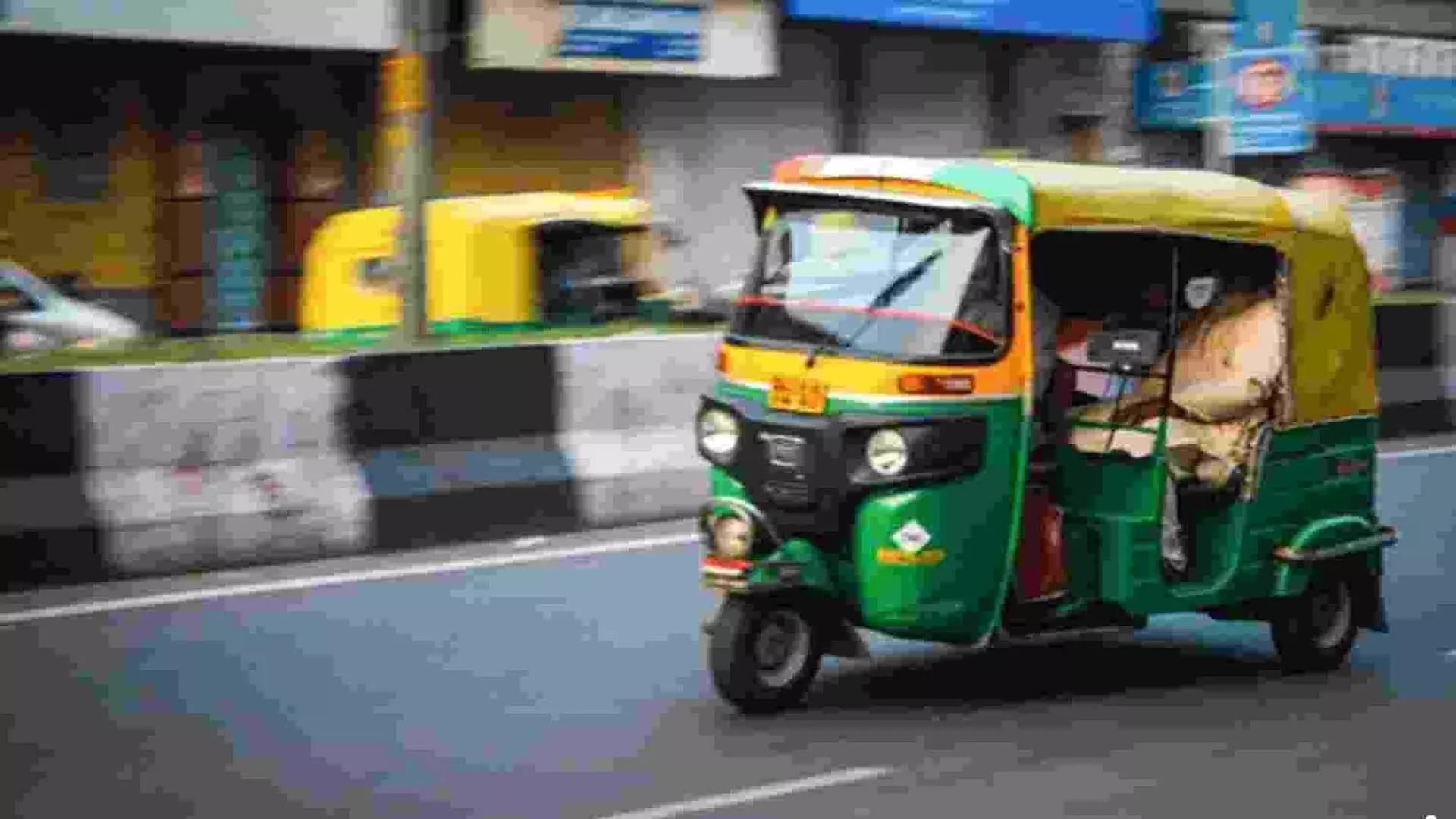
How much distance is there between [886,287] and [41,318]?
13.1m

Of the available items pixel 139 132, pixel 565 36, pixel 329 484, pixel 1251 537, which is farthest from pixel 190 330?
pixel 1251 537

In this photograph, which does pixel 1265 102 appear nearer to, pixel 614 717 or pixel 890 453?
pixel 890 453

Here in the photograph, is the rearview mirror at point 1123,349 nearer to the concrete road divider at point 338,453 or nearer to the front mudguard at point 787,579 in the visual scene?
the front mudguard at point 787,579

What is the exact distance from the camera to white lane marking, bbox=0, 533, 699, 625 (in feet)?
35.7

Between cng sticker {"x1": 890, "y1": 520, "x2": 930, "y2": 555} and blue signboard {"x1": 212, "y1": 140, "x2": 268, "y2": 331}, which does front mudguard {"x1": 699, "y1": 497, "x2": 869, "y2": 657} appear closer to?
cng sticker {"x1": 890, "y1": 520, "x2": 930, "y2": 555}

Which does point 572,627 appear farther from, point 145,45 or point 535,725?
point 145,45

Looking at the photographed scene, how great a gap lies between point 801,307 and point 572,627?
2.10 meters

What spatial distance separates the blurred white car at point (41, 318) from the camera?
67.3 ft

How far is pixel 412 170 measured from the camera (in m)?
14.5

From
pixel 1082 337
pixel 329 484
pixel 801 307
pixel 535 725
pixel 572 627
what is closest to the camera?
pixel 535 725

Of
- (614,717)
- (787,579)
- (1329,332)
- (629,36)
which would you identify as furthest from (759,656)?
(629,36)

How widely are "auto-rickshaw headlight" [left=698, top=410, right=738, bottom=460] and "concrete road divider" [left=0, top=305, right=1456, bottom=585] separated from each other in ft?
11.2

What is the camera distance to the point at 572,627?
10.8 metres

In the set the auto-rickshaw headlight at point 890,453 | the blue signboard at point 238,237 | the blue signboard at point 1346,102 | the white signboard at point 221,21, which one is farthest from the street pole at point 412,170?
the blue signboard at point 1346,102
